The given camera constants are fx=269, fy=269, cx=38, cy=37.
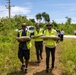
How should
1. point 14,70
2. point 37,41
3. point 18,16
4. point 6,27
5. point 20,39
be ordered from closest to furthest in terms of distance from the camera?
point 20,39
point 14,70
point 37,41
point 6,27
point 18,16

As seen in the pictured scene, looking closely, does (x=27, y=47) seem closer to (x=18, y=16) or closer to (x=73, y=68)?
(x=73, y=68)

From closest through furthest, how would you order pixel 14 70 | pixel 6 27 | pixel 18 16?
pixel 14 70 → pixel 6 27 → pixel 18 16

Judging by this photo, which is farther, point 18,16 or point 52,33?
point 18,16

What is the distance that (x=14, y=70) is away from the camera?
10289mm

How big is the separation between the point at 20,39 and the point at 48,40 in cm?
100

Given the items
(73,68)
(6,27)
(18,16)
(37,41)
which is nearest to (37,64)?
(37,41)

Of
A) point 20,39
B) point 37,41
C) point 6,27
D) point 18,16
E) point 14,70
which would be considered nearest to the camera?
point 20,39

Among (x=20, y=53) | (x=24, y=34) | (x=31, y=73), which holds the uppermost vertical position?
(x=24, y=34)

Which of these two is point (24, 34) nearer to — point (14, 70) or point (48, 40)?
point (48, 40)

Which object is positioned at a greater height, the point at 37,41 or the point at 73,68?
the point at 37,41

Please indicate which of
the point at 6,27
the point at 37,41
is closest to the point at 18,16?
the point at 6,27

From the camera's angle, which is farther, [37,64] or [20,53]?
[37,64]

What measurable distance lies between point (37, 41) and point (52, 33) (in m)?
1.78

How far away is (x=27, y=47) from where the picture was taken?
9711 millimetres
